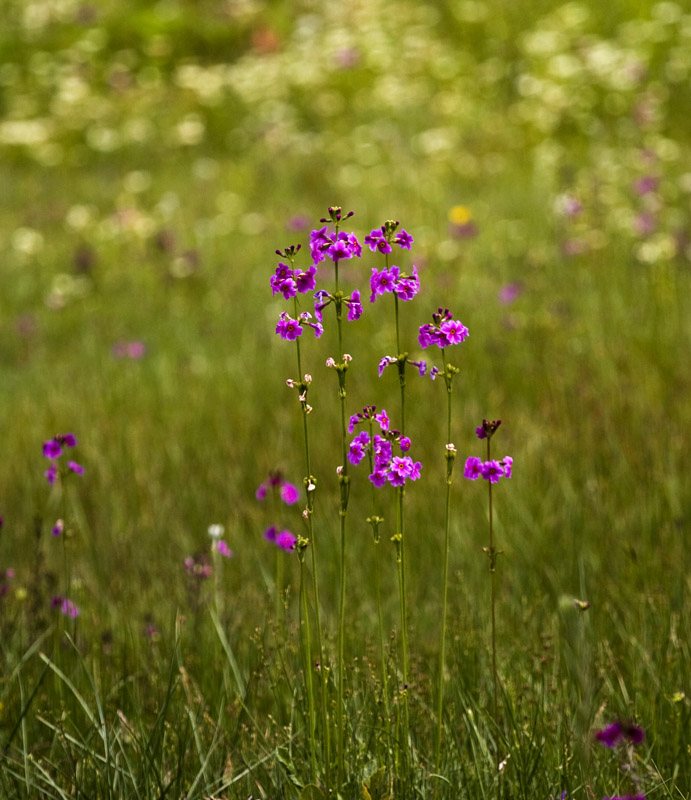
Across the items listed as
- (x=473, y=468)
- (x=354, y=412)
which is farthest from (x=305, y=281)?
(x=354, y=412)

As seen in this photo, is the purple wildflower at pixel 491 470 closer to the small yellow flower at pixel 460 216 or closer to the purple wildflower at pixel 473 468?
the purple wildflower at pixel 473 468

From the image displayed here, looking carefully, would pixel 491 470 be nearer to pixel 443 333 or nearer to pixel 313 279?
pixel 443 333

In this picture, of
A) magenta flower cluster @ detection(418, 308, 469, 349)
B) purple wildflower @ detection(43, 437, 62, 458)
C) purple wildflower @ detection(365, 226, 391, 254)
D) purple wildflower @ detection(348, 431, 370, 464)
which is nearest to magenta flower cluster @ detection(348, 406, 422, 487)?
purple wildflower @ detection(348, 431, 370, 464)

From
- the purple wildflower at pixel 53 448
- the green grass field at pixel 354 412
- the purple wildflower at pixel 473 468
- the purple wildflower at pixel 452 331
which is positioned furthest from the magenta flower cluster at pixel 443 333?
the purple wildflower at pixel 53 448

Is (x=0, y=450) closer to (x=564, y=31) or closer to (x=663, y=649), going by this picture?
(x=663, y=649)

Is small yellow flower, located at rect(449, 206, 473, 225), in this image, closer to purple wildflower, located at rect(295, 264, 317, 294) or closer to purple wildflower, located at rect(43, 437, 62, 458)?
purple wildflower, located at rect(43, 437, 62, 458)

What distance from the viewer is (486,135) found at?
8438 mm

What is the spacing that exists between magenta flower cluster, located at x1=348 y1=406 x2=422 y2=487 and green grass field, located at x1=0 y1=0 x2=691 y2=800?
221 millimetres

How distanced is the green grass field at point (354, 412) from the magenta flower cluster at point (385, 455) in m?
0.22

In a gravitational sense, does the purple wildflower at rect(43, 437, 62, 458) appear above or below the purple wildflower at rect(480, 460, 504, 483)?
below

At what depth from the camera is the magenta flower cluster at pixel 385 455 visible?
4.44 ft

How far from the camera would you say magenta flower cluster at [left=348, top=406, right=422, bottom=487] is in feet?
4.44

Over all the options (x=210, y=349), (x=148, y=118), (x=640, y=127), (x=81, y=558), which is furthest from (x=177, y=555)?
(x=148, y=118)

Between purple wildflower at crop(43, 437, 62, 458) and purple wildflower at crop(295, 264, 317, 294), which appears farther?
purple wildflower at crop(43, 437, 62, 458)
